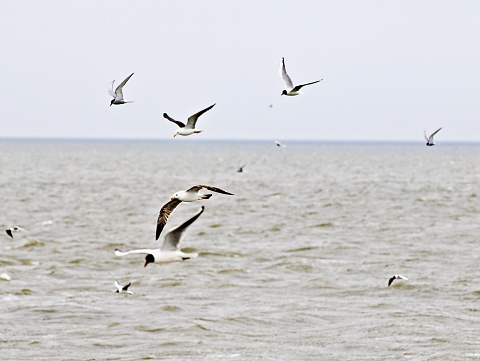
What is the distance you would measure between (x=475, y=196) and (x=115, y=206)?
26.3 m

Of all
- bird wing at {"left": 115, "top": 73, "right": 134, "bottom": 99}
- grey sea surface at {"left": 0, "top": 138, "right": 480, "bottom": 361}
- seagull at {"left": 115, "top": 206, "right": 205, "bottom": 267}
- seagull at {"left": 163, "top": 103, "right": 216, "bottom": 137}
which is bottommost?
grey sea surface at {"left": 0, "top": 138, "right": 480, "bottom": 361}

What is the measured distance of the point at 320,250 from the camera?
37.0 m

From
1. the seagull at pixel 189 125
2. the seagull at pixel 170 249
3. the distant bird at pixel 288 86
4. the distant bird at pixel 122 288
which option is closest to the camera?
the seagull at pixel 170 249

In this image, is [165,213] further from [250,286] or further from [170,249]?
[250,286]

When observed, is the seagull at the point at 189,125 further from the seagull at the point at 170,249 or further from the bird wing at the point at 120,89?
the seagull at the point at 170,249

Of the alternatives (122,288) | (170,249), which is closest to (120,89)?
(170,249)

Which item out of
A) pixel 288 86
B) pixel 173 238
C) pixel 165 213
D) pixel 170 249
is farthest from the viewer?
pixel 288 86

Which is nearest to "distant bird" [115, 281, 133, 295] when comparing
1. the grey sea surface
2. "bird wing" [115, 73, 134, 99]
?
the grey sea surface

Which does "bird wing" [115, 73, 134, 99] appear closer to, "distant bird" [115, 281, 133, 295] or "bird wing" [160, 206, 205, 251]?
"bird wing" [160, 206, 205, 251]

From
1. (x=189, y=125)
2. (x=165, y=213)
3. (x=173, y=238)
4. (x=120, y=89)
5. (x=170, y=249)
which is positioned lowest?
(x=170, y=249)

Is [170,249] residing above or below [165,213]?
below

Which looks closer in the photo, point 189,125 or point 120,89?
point 189,125

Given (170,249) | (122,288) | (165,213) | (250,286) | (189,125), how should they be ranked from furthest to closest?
1. (250,286)
2. (122,288)
3. (189,125)
4. (165,213)
5. (170,249)

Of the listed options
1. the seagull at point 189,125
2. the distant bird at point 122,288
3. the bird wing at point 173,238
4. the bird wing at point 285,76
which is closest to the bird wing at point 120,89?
the seagull at point 189,125
